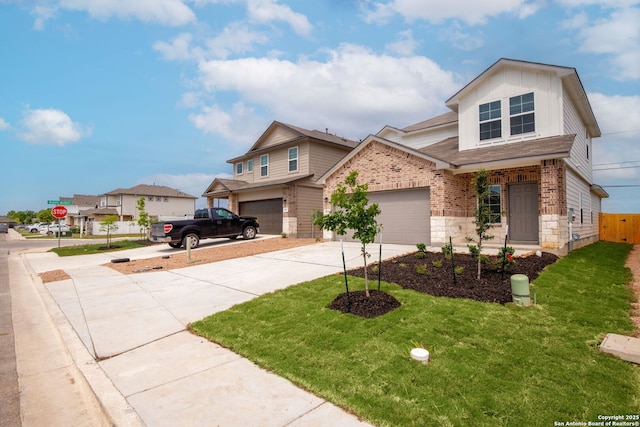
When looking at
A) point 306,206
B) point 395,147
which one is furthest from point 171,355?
point 306,206

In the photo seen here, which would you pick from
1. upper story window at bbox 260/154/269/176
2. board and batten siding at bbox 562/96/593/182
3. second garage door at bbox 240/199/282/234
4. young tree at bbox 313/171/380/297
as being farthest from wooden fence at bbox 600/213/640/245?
upper story window at bbox 260/154/269/176

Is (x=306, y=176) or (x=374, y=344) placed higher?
(x=306, y=176)

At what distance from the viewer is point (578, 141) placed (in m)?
14.4

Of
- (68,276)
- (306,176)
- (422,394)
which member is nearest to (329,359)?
(422,394)

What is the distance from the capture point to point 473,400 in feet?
9.88

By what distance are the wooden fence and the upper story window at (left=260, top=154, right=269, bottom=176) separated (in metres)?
23.2

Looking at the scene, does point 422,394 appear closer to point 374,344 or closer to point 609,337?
point 374,344

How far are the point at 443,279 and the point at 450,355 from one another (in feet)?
12.2

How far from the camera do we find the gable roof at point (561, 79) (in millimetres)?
12109

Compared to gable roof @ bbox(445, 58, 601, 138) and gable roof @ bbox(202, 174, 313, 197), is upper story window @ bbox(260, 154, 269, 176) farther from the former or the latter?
gable roof @ bbox(445, 58, 601, 138)

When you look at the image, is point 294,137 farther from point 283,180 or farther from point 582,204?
point 582,204

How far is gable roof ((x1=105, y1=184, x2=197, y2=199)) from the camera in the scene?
162 ft

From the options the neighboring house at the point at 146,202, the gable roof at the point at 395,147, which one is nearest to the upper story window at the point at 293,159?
the gable roof at the point at 395,147

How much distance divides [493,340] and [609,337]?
5.06ft
